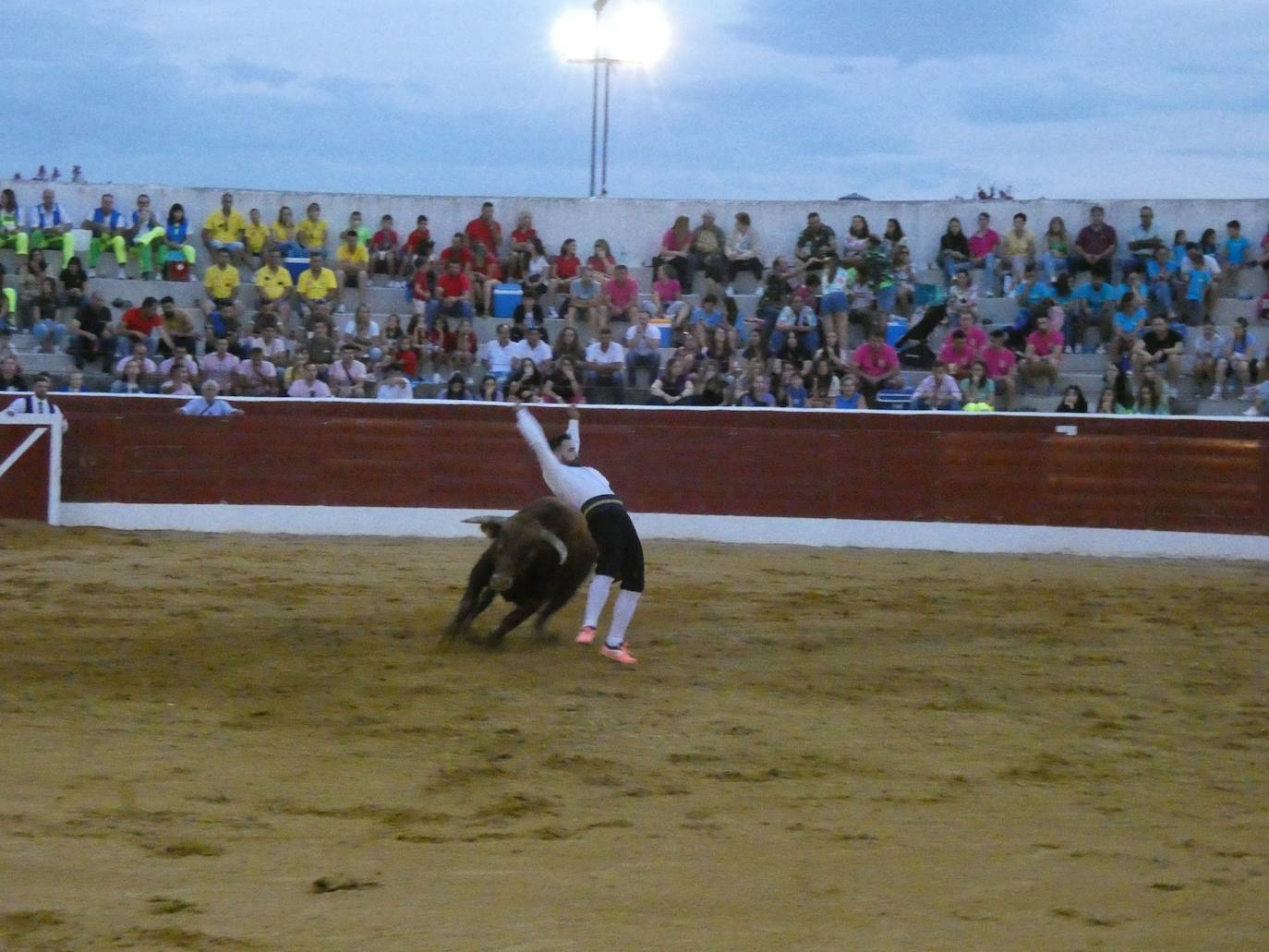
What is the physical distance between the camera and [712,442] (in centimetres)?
1502

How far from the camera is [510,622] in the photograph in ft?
28.5

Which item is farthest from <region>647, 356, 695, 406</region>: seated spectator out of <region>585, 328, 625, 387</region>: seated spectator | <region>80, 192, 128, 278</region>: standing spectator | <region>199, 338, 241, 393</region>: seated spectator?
<region>80, 192, 128, 278</region>: standing spectator

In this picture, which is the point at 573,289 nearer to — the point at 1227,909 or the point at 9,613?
the point at 9,613

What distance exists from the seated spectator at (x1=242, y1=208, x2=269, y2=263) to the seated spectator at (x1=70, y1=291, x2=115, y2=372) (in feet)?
6.76

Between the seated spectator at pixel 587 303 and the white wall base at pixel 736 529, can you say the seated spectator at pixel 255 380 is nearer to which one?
the white wall base at pixel 736 529

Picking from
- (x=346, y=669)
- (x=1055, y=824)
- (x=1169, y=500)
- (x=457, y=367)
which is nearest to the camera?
(x=1055, y=824)

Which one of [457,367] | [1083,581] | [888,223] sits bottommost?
[1083,581]

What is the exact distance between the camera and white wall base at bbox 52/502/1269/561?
14.6m

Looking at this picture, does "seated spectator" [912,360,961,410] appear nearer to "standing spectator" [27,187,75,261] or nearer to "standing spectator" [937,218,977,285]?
"standing spectator" [937,218,977,285]

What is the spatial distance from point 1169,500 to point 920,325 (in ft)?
11.3

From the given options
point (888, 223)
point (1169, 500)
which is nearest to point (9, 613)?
point (1169, 500)

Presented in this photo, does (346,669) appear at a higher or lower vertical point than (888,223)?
lower

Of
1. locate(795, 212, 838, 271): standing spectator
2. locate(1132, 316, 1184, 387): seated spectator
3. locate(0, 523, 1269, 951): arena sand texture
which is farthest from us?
locate(795, 212, 838, 271): standing spectator

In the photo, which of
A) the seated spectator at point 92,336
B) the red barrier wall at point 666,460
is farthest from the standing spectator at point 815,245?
the seated spectator at point 92,336
